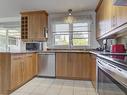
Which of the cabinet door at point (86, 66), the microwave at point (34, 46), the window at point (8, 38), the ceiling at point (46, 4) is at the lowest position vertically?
the cabinet door at point (86, 66)

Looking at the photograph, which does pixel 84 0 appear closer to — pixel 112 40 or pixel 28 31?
pixel 112 40

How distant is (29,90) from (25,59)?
0.91m

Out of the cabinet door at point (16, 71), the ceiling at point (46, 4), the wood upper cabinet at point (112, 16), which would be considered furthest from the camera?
the ceiling at point (46, 4)

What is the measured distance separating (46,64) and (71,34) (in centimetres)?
153

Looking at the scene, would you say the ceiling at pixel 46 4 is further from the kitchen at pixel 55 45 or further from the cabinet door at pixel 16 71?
the cabinet door at pixel 16 71

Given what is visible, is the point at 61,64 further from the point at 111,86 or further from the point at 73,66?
the point at 111,86

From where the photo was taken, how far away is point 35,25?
497cm

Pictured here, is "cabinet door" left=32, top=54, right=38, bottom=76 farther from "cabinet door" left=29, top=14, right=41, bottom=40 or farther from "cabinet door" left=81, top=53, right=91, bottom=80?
"cabinet door" left=81, top=53, right=91, bottom=80

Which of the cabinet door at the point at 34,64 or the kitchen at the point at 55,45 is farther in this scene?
the cabinet door at the point at 34,64

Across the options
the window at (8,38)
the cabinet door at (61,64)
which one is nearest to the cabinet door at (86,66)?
the cabinet door at (61,64)

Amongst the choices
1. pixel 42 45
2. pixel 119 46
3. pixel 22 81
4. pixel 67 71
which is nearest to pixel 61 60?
pixel 67 71

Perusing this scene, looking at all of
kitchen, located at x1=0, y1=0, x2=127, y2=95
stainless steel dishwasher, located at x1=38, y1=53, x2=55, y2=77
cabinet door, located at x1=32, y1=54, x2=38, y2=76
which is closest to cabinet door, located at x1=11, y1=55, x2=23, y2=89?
kitchen, located at x1=0, y1=0, x2=127, y2=95

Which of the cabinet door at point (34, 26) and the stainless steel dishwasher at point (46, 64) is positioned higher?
the cabinet door at point (34, 26)

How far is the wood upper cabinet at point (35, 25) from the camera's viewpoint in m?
4.92
